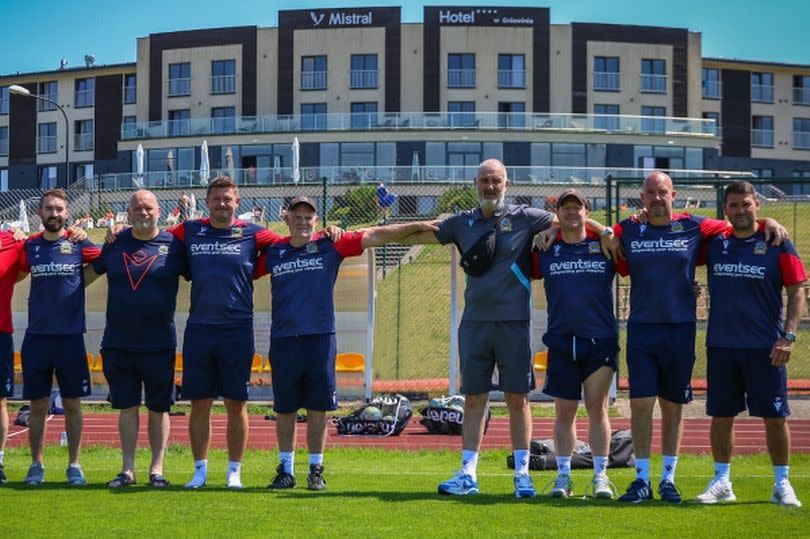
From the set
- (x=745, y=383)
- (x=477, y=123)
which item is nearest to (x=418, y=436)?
(x=745, y=383)

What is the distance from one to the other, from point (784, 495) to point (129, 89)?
51.9 meters

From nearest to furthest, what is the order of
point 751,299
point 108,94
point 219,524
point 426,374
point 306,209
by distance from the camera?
point 219,524, point 751,299, point 306,209, point 426,374, point 108,94

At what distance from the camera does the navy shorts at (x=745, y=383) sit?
25.6ft

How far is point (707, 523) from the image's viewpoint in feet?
22.5

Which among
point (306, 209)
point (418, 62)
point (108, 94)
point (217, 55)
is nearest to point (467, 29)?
point (418, 62)

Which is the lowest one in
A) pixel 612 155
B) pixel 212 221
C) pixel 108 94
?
pixel 212 221

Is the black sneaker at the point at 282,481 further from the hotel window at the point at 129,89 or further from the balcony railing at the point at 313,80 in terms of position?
the hotel window at the point at 129,89

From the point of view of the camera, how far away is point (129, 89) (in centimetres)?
5588

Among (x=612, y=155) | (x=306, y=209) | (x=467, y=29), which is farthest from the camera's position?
(x=467, y=29)

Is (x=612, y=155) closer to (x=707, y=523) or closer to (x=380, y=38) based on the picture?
(x=380, y=38)

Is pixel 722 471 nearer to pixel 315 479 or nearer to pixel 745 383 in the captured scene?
pixel 745 383

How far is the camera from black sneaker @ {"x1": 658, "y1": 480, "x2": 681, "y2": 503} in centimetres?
772

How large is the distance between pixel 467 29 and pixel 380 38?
153 inches

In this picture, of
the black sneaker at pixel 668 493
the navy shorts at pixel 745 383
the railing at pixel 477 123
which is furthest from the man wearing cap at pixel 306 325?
the railing at pixel 477 123
